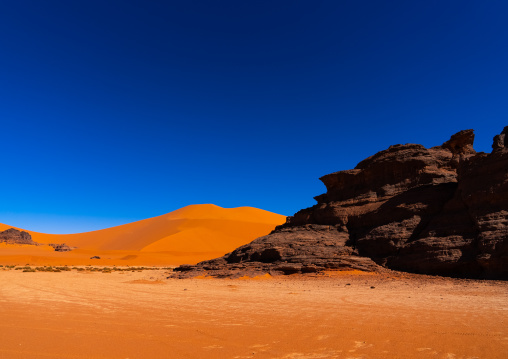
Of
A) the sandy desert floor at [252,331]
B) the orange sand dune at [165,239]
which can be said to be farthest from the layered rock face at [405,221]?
the orange sand dune at [165,239]

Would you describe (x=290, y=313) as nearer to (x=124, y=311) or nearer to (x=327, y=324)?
(x=327, y=324)

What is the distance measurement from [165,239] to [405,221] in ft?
222

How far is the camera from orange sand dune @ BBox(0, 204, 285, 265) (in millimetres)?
58719

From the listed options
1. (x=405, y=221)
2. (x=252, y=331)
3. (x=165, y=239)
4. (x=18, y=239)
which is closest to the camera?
(x=252, y=331)

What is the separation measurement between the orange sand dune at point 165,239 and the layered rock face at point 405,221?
33.6m

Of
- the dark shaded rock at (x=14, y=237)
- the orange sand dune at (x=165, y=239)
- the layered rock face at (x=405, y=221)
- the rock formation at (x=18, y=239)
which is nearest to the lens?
the layered rock face at (x=405, y=221)

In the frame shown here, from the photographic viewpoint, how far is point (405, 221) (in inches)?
900

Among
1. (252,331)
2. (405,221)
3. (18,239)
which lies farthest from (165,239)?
(252,331)

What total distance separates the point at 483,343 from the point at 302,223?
84.2ft

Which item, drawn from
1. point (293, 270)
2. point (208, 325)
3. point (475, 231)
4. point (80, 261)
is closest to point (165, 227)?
point (80, 261)

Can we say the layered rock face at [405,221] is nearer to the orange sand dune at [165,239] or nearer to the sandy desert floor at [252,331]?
the sandy desert floor at [252,331]

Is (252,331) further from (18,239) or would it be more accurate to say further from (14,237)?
(14,237)

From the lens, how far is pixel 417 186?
25.4m

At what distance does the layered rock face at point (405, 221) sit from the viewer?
1812 centimetres
